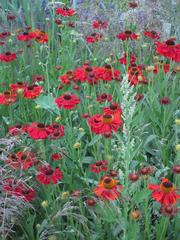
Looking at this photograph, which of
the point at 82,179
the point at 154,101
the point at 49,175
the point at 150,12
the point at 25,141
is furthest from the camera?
the point at 150,12

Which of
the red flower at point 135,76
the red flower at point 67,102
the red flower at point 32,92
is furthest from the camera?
the red flower at point 135,76

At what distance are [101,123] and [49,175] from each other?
0.24m

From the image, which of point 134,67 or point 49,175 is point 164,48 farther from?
point 49,175

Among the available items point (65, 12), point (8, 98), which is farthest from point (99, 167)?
point (65, 12)

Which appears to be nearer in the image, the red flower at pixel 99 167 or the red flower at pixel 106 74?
the red flower at pixel 99 167

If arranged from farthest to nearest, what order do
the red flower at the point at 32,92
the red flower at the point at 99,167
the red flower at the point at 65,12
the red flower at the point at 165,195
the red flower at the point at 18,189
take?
the red flower at the point at 65,12
the red flower at the point at 32,92
the red flower at the point at 99,167
the red flower at the point at 18,189
the red flower at the point at 165,195

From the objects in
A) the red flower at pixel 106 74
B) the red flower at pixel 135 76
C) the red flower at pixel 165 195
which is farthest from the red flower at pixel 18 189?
the red flower at pixel 135 76

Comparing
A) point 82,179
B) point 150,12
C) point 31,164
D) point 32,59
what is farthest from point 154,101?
point 150,12

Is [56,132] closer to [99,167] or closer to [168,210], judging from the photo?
[99,167]

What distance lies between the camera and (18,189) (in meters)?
1.75

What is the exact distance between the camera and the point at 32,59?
3.05 m

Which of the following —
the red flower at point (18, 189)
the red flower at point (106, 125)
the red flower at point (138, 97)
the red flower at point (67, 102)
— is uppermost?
Result: the red flower at point (106, 125)

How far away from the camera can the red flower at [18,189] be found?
166 centimetres

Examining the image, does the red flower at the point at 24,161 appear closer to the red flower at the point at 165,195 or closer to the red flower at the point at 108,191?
the red flower at the point at 108,191
